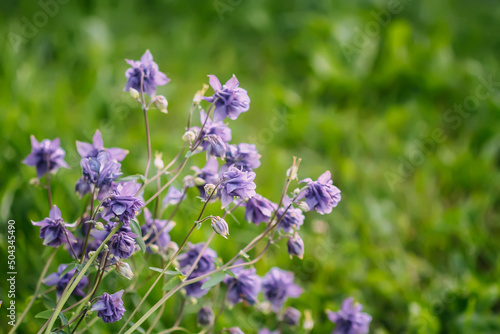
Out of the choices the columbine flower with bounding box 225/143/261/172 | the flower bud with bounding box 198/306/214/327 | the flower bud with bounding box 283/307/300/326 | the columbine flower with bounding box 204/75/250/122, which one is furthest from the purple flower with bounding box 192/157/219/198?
the flower bud with bounding box 283/307/300/326

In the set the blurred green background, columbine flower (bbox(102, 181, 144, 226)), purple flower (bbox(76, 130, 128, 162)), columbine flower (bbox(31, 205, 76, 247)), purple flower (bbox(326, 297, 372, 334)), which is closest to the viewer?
columbine flower (bbox(102, 181, 144, 226))

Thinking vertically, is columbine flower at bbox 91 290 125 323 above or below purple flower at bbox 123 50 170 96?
below

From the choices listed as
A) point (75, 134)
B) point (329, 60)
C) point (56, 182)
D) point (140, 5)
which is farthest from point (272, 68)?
point (56, 182)

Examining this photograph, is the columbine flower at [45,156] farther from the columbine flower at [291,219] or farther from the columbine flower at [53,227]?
the columbine flower at [291,219]

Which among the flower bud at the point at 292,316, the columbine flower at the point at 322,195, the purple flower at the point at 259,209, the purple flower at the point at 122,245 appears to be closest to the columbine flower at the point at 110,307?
the purple flower at the point at 122,245

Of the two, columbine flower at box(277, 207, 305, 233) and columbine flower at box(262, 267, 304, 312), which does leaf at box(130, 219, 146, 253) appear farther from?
columbine flower at box(262, 267, 304, 312)

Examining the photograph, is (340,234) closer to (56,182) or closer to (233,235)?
(233,235)

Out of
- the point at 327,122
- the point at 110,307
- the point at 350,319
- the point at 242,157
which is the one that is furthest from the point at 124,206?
the point at 327,122
